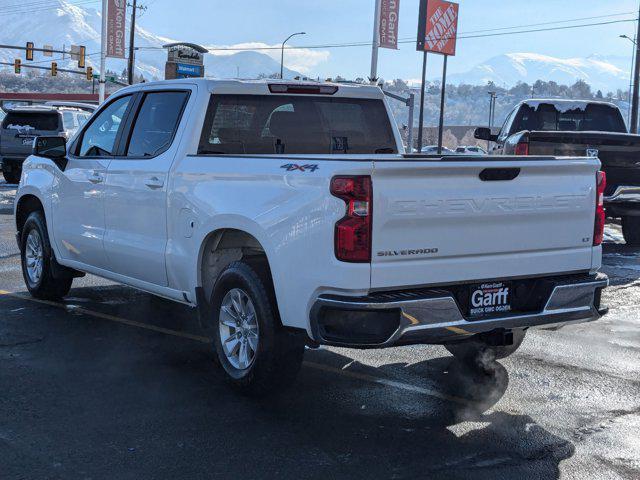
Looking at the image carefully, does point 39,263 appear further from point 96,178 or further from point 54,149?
point 96,178

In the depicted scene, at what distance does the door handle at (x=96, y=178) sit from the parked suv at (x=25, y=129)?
15.1 meters

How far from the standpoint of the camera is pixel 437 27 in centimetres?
6316

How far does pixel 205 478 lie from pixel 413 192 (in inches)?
72.1

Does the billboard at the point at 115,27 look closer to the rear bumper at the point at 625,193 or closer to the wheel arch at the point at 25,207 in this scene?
the rear bumper at the point at 625,193

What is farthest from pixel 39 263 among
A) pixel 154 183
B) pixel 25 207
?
pixel 154 183

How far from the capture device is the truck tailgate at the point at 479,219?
4.60 m

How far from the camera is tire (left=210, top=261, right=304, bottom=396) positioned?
516cm

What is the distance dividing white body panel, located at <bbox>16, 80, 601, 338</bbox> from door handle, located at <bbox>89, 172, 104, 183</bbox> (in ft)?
1.81

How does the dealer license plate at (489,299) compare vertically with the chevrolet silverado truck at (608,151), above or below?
below

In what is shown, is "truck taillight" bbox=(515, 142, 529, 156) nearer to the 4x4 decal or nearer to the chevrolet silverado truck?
the chevrolet silverado truck

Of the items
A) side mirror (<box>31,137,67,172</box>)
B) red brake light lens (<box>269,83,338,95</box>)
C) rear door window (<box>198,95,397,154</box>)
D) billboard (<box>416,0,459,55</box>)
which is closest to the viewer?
rear door window (<box>198,95,397,154</box>)

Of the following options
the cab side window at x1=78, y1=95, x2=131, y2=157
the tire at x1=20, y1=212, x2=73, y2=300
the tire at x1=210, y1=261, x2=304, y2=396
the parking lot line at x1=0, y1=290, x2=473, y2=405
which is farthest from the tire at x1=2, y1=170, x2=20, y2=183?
the tire at x1=210, y1=261, x2=304, y2=396

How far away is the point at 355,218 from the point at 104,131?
3.50 meters

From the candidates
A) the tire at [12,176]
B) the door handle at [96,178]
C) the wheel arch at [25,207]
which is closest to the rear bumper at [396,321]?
the door handle at [96,178]
